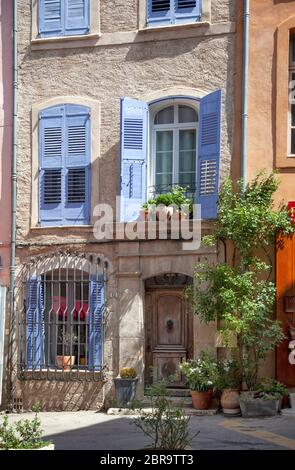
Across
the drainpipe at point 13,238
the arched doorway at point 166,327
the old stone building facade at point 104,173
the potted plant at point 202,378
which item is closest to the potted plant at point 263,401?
the potted plant at point 202,378

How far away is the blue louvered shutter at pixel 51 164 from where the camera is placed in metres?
14.7

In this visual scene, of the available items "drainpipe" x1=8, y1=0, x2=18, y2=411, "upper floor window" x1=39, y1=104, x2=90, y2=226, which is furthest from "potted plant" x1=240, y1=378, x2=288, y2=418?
"drainpipe" x1=8, y1=0, x2=18, y2=411

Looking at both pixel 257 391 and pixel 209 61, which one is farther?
pixel 209 61

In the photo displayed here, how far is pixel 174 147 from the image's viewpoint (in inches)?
569

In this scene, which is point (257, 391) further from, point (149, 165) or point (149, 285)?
point (149, 165)

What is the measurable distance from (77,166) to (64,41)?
215cm

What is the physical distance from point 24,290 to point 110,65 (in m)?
4.03

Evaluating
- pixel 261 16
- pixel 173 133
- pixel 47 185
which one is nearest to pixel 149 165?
pixel 173 133

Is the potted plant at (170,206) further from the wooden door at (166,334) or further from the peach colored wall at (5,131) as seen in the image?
the peach colored wall at (5,131)

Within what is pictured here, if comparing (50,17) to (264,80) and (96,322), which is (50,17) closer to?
(264,80)

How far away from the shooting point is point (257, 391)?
12883mm

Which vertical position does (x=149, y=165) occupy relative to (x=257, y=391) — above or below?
above

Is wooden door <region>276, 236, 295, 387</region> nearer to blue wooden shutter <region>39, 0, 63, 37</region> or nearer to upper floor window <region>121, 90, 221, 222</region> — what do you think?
upper floor window <region>121, 90, 221, 222</region>

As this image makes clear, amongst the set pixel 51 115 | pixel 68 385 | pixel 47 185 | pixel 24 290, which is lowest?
pixel 68 385
